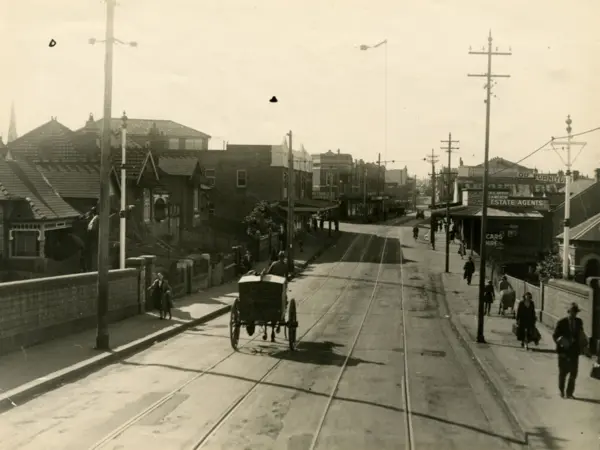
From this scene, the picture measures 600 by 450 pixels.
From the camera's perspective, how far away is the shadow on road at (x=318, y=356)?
17766 millimetres

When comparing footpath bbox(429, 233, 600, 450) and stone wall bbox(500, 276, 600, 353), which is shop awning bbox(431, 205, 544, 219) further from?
footpath bbox(429, 233, 600, 450)

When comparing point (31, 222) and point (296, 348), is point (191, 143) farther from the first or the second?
point (296, 348)

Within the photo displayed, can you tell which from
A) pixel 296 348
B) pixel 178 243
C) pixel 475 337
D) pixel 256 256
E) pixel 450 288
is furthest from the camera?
pixel 256 256

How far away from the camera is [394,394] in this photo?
47.2 ft

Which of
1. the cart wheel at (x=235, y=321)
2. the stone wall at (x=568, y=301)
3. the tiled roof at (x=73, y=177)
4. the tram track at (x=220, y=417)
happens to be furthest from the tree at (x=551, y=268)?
the cart wheel at (x=235, y=321)

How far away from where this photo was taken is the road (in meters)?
11.0

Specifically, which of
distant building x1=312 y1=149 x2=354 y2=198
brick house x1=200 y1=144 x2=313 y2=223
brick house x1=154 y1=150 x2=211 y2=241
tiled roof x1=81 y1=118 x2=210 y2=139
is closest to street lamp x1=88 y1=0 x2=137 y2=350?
brick house x1=154 y1=150 x2=211 y2=241

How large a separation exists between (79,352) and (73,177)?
2298 centimetres

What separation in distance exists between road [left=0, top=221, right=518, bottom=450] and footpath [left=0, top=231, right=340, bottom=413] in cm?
37

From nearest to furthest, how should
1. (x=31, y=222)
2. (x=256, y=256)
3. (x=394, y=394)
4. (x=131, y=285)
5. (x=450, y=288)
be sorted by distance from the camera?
(x=394, y=394), (x=131, y=285), (x=31, y=222), (x=450, y=288), (x=256, y=256)

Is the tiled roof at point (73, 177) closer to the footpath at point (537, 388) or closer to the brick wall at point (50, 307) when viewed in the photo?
the brick wall at point (50, 307)

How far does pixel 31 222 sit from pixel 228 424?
2206cm

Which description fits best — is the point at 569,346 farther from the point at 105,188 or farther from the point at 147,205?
the point at 147,205

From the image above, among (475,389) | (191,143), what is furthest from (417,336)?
(191,143)
